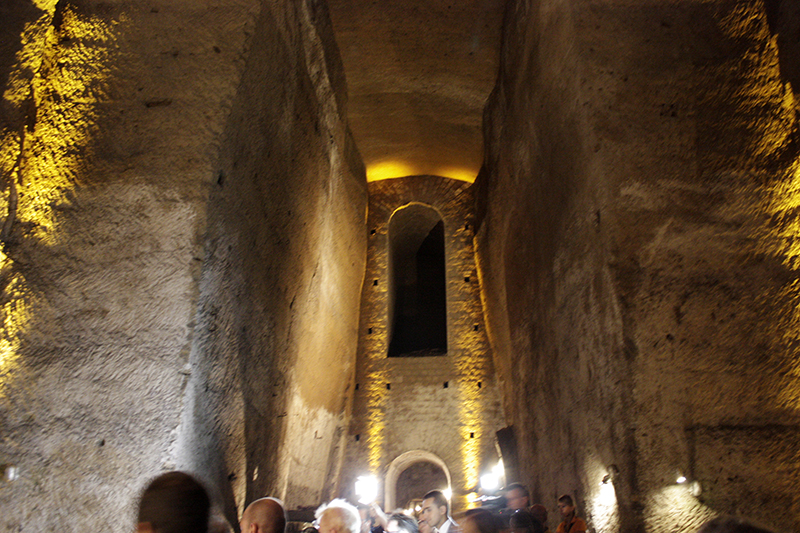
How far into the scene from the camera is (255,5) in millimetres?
3984

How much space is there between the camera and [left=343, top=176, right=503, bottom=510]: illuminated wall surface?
26.9 feet

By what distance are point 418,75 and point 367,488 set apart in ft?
19.2

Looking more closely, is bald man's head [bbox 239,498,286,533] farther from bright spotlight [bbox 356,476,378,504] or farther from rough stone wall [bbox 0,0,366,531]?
bright spotlight [bbox 356,476,378,504]

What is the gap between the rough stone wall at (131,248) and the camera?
291cm

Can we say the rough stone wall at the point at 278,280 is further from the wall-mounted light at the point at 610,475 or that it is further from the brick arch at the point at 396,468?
the wall-mounted light at the point at 610,475

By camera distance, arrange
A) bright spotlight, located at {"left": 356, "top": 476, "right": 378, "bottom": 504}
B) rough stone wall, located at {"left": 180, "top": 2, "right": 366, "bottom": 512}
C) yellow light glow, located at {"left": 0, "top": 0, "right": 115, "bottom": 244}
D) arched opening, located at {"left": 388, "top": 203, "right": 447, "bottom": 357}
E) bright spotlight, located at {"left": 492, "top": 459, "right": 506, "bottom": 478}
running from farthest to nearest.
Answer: arched opening, located at {"left": 388, "top": 203, "right": 447, "bottom": 357}
bright spotlight, located at {"left": 356, "top": 476, "right": 378, "bottom": 504}
bright spotlight, located at {"left": 492, "top": 459, "right": 506, "bottom": 478}
rough stone wall, located at {"left": 180, "top": 2, "right": 366, "bottom": 512}
yellow light glow, located at {"left": 0, "top": 0, "right": 115, "bottom": 244}

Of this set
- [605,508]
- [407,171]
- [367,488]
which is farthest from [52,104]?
[407,171]

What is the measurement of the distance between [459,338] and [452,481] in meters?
2.18

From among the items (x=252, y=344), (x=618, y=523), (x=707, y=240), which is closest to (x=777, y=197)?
(x=707, y=240)

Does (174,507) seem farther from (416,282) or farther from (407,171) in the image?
(416,282)

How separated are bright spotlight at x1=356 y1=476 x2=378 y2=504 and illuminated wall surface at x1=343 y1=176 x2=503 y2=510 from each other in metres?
0.12

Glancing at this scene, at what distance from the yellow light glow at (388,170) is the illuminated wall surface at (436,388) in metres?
0.83

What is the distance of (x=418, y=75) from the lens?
7.53 m

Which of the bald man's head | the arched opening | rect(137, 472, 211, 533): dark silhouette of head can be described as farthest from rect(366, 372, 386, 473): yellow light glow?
rect(137, 472, 211, 533): dark silhouette of head
